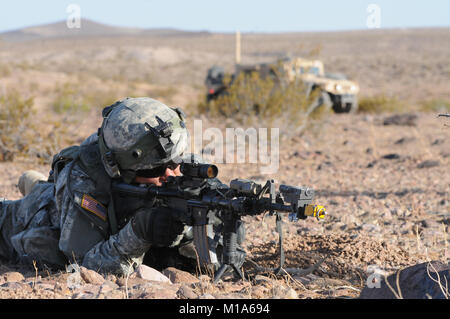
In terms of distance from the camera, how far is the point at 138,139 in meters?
3.27

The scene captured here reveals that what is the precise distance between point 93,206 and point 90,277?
440 millimetres

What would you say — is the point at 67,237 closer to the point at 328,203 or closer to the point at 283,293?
the point at 283,293

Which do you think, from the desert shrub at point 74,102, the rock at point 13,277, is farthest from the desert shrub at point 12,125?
the rock at point 13,277

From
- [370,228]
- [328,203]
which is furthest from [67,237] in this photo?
[328,203]

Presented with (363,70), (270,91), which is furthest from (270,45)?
(270,91)

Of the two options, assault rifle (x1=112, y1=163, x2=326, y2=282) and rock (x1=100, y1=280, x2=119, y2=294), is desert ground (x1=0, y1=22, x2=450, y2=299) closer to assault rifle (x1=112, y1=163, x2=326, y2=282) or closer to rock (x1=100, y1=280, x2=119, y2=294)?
rock (x1=100, y1=280, x2=119, y2=294)

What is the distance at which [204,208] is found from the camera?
303cm

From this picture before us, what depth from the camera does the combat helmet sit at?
3271mm

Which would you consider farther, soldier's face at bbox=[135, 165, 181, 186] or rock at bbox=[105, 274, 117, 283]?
soldier's face at bbox=[135, 165, 181, 186]

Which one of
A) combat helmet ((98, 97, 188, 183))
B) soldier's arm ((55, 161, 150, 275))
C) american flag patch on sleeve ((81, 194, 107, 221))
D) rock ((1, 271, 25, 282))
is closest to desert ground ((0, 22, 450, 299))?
rock ((1, 271, 25, 282))

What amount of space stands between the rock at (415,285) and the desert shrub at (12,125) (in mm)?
6529

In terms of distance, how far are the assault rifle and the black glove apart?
7cm

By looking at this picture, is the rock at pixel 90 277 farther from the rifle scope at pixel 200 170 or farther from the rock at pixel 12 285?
the rifle scope at pixel 200 170

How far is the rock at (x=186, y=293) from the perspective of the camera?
2.74 m
